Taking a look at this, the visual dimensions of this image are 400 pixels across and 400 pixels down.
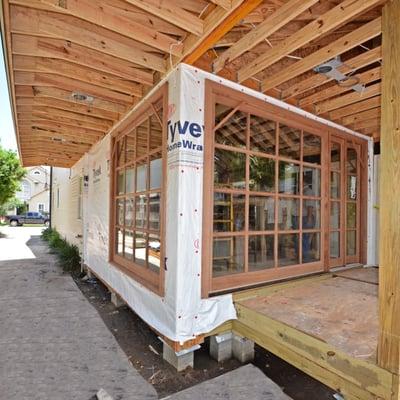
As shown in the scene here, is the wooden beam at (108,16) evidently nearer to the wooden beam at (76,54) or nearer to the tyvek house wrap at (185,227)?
the tyvek house wrap at (185,227)

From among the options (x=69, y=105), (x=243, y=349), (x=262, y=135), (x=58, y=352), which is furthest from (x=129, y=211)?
(x=243, y=349)

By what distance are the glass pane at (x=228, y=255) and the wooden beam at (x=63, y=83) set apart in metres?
2.08

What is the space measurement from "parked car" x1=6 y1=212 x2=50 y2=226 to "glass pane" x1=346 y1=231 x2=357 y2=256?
22.7m

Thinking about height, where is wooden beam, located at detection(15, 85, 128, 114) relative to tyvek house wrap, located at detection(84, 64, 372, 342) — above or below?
above

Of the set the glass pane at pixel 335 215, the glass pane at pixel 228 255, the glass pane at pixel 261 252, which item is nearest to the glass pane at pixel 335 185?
the glass pane at pixel 335 215

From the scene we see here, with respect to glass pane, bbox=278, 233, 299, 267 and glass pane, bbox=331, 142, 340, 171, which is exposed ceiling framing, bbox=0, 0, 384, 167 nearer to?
glass pane, bbox=331, 142, 340, 171

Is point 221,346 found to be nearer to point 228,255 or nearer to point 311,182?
point 228,255

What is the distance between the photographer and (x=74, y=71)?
281 centimetres

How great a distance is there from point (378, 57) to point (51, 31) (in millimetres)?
2592

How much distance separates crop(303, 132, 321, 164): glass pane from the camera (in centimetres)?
368

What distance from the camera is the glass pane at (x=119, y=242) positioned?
4.11 meters

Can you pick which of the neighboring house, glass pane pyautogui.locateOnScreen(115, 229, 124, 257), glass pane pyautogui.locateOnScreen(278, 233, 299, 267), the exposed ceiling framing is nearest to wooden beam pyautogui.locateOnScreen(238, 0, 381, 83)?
the exposed ceiling framing

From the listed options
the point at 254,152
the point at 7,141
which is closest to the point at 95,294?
the point at 254,152

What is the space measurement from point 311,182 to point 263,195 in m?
0.94
